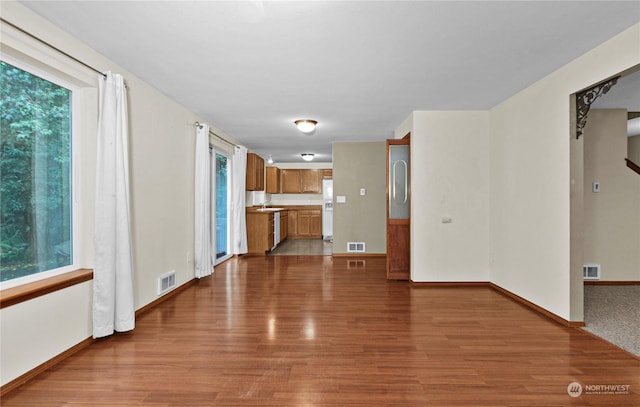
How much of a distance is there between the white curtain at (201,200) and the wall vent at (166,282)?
A: 659mm

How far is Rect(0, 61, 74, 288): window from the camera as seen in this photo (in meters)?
2.14

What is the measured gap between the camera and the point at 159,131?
12.3 ft

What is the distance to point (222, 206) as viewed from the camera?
21.4 feet

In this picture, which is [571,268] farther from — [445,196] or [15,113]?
[15,113]

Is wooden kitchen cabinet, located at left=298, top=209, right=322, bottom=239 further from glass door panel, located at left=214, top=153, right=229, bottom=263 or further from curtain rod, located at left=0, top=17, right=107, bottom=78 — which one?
curtain rod, located at left=0, top=17, right=107, bottom=78

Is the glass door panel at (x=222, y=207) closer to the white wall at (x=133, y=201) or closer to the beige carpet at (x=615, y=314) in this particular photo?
the white wall at (x=133, y=201)

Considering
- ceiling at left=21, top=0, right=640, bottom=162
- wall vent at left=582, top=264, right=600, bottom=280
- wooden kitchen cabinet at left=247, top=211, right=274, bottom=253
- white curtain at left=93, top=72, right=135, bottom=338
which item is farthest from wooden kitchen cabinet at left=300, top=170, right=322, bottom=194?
white curtain at left=93, top=72, right=135, bottom=338

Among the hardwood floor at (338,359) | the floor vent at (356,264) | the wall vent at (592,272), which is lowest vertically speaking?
the floor vent at (356,264)

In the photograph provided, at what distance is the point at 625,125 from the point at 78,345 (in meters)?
6.85

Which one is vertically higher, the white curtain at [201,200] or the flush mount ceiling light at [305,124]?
the flush mount ceiling light at [305,124]

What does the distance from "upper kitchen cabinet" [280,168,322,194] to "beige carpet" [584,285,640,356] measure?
722cm

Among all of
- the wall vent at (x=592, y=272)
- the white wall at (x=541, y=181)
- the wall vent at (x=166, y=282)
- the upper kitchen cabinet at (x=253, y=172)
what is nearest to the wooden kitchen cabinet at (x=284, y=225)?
the upper kitchen cabinet at (x=253, y=172)

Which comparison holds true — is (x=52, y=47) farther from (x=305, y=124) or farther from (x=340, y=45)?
(x=305, y=124)

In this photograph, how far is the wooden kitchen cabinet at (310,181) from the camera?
1015 cm
